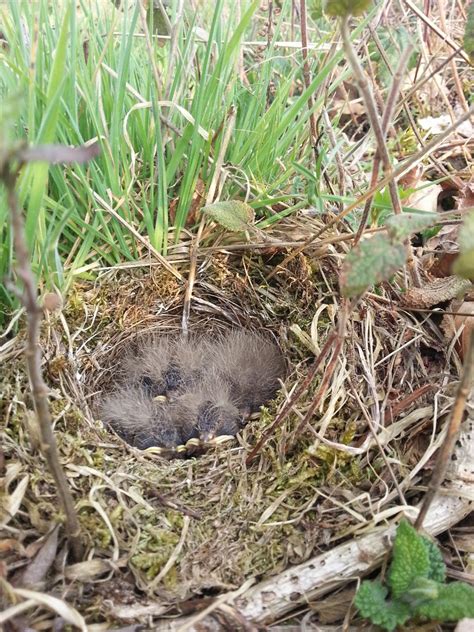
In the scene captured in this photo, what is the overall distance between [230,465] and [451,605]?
19.0 inches

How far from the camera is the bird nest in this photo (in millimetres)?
954

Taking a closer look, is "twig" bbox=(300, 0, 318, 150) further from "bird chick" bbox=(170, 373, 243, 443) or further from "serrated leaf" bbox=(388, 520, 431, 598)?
"serrated leaf" bbox=(388, 520, 431, 598)

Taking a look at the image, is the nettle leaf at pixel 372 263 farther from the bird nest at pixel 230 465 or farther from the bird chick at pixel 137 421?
the bird chick at pixel 137 421

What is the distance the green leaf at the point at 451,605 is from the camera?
0.85 m

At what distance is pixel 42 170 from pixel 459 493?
36.9 inches

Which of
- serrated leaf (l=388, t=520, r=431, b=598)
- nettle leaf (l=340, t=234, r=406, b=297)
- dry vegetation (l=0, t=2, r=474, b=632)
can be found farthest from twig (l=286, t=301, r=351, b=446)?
serrated leaf (l=388, t=520, r=431, b=598)

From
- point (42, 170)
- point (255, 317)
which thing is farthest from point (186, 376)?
point (42, 170)

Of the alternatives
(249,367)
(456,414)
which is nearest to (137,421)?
(249,367)

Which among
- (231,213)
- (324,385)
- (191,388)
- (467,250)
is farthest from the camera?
(191,388)

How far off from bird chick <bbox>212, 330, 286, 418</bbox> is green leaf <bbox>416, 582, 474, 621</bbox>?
0.68m

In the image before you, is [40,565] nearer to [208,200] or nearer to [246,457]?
[246,457]

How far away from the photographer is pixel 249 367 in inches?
60.2

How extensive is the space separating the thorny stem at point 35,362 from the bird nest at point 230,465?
10 cm

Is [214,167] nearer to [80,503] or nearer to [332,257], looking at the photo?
[332,257]
